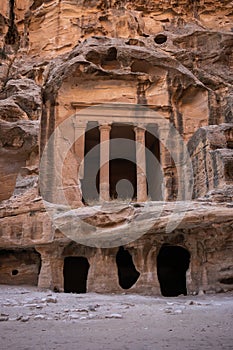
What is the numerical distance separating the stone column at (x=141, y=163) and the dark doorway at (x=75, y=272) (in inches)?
173

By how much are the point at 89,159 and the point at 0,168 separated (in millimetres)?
7129

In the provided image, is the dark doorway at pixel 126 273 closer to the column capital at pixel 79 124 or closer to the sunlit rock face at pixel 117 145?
the sunlit rock face at pixel 117 145

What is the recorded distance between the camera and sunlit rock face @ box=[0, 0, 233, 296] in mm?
12781

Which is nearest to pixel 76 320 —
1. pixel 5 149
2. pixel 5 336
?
pixel 5 336

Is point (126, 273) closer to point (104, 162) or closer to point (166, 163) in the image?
point (104, 162)

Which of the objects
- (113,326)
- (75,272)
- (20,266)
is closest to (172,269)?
(75,272)

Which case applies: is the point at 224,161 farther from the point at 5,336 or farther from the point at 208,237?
the point at 5,336

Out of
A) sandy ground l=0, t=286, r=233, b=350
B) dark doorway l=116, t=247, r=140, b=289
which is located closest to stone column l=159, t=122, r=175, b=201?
dark doorway l=116, t=247, r=140, b=289

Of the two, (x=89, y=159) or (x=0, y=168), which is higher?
(x=89, y=159)

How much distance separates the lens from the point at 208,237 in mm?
12797

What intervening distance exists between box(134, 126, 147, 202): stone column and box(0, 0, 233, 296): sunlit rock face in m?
0.06

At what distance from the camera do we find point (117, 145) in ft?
77.2

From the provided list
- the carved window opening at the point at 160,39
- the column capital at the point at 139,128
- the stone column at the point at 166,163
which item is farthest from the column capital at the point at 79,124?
the carved window opening at the point at 160,39

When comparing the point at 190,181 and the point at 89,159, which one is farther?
the point at 89,159
